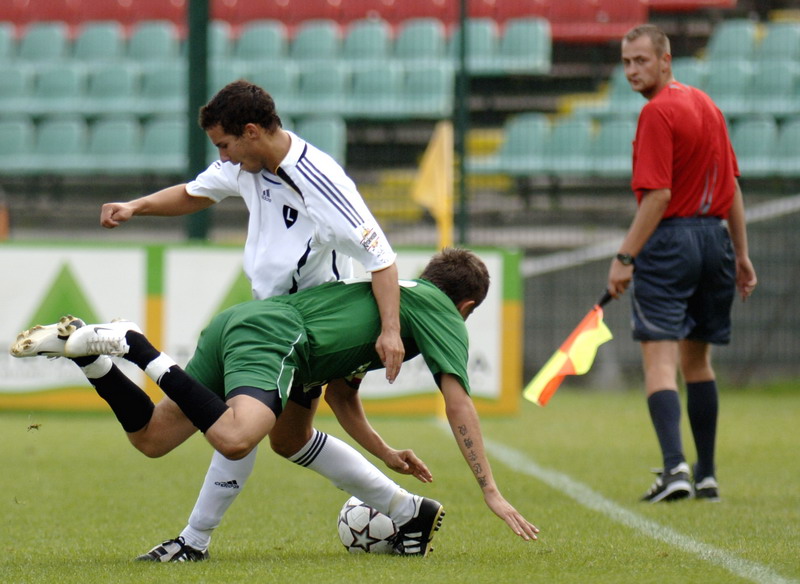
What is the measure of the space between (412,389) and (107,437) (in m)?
2.36

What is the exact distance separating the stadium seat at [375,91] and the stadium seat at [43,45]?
4.19m

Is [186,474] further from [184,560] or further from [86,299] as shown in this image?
[86,299]

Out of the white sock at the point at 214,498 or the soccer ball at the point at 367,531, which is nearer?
the white sock at the point at 214,498

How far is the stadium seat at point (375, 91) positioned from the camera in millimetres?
13844

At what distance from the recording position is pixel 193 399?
3.63m

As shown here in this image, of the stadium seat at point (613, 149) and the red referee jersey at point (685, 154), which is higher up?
the red referee jersey at point (685, 154)

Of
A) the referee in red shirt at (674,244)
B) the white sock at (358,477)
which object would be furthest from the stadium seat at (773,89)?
the white sock at (358,477)

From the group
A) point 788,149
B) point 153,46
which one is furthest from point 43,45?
point 788,149

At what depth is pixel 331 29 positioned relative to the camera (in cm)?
1516

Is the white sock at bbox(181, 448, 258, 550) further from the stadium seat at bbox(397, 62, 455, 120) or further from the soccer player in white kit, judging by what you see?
the stadium seat at bbox(397, 62, 455, 120)

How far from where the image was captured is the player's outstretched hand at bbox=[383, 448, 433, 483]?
4094mm

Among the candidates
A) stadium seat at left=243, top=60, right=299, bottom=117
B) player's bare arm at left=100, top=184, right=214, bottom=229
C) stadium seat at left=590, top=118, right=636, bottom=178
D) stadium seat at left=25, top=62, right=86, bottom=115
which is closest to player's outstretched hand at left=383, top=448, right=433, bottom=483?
player's bare arm at left=100, top=184, right=214, bottom=229

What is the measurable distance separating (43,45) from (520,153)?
6.56 m

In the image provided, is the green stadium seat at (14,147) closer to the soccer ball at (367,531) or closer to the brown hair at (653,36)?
the brown hair at (653,36)
